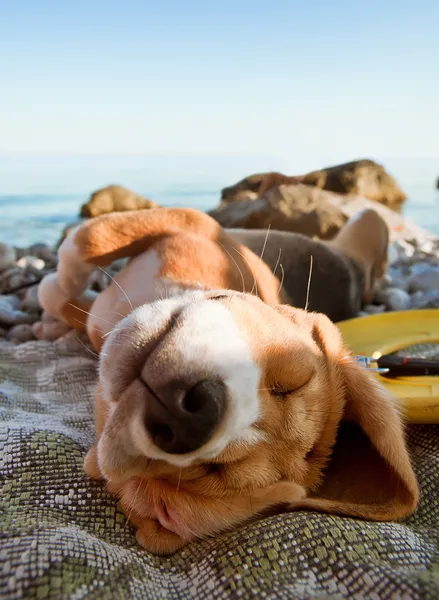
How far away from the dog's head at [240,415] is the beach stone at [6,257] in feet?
11.7

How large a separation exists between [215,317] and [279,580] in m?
0.72

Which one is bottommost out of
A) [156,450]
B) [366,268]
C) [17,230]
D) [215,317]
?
[17,230]

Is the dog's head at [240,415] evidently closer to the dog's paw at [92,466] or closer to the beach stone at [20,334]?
the dog's paw at [92,466]

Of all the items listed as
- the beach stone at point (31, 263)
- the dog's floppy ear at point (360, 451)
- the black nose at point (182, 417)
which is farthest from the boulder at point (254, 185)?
the black nose at point (182, 417)

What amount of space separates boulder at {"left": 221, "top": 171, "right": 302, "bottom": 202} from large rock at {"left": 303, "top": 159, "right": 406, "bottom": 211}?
2.14 ft

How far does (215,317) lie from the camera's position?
1637 mm

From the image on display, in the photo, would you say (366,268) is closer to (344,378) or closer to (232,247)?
(232,247)

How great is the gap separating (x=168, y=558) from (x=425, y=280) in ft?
13.4

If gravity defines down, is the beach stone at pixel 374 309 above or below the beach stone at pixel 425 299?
below

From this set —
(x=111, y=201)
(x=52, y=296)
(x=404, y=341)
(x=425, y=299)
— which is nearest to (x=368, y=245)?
(x=425, y=299)

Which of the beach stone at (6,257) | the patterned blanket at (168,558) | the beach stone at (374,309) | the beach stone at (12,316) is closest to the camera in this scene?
the patterned blanket at (168,558)

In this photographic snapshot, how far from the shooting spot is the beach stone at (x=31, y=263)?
495cm

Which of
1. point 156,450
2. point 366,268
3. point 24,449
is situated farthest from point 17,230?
point 156,450

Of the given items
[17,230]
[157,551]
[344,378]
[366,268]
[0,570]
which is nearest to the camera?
[0,570]
